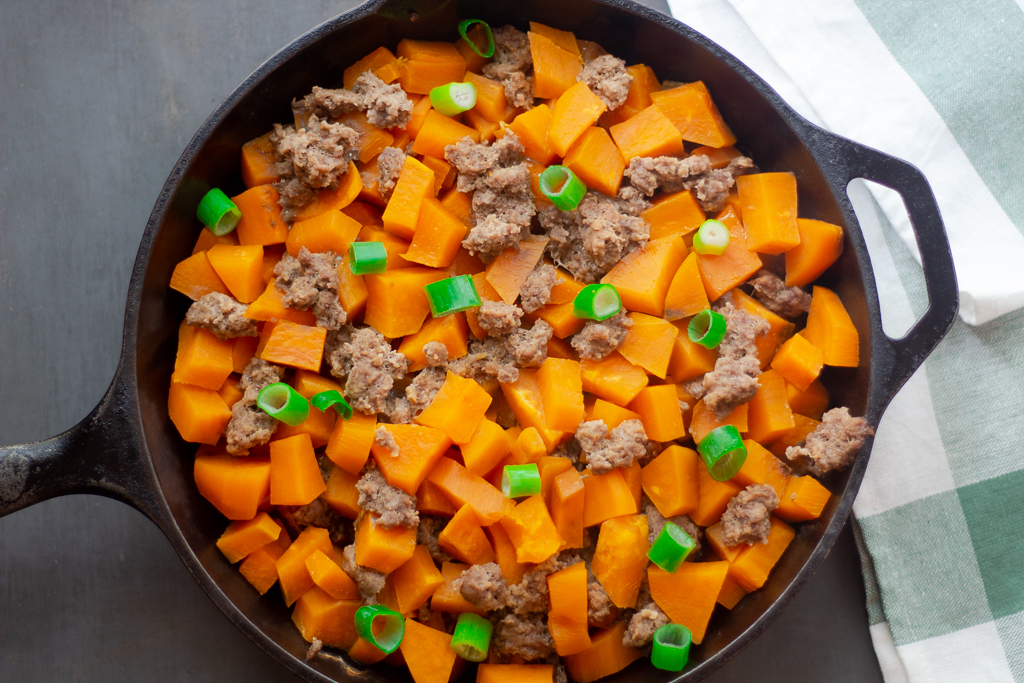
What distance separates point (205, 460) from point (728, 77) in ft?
6.81

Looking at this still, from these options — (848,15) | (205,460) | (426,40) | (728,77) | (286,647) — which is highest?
(848,15)

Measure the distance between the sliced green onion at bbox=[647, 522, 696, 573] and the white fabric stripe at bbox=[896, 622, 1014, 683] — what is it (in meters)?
1.10

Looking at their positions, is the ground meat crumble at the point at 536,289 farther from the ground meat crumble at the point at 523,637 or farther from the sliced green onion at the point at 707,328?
the ground meat crumble at the point at 523,637

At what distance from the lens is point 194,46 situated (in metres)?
2.68

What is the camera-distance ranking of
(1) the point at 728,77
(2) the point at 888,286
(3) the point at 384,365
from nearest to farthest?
(3) the point at 384,365, (1) the point at 728,77, (2) the point at 888,286

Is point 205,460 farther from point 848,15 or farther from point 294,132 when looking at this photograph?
point 848,15

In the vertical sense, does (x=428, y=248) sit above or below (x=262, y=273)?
above

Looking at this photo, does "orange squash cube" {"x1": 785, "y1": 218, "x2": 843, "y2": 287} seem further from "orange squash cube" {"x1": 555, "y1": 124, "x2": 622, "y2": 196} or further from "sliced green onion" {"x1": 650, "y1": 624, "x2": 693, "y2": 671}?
"sliced green onion" {"x1": 650, "y1": 624, "x2": 693, "y2": 671}

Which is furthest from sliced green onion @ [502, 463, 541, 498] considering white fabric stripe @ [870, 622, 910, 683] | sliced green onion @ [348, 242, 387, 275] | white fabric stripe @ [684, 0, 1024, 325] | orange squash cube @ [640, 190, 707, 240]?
white fabric stripe @ [684, 0, 1024, 325]

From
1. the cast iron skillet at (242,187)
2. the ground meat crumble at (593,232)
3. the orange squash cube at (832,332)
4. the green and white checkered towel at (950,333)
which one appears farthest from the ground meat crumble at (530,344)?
the green and white checkered towel at (950,333)

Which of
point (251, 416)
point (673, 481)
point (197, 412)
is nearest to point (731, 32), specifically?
point (673, 481)

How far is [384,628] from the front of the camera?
2.08 m

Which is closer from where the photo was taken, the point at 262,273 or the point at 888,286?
the point at 262,273

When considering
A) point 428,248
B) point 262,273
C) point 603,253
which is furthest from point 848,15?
point 262,273
